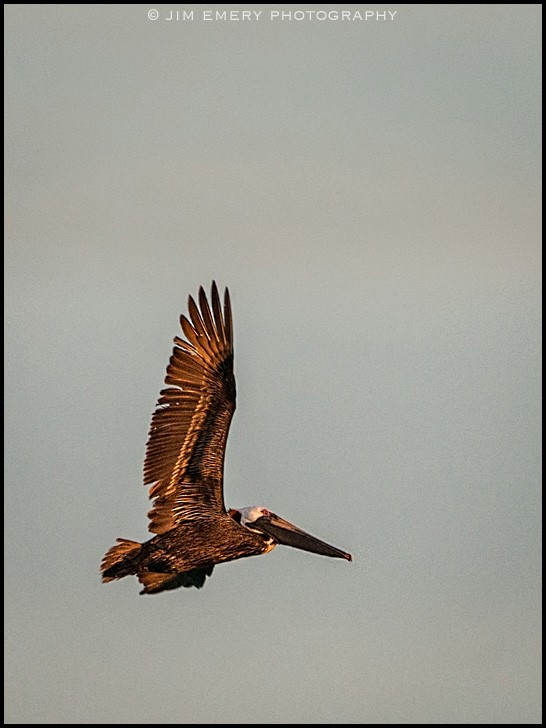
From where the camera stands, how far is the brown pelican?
1249 inches

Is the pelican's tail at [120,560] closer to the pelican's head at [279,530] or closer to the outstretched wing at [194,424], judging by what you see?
the outstretched wing at [194,424]

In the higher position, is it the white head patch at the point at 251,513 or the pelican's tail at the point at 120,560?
the white head patch at the point at 251,513

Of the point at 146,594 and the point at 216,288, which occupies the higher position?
the point at 216,288

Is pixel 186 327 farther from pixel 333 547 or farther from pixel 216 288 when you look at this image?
pixel 333 547

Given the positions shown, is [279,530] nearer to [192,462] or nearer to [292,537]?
[292,537]

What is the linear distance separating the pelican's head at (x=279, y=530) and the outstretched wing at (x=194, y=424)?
2.78ft

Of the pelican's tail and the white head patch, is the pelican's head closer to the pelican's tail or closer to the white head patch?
the white head patch

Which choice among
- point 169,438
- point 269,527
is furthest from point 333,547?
point 169,438

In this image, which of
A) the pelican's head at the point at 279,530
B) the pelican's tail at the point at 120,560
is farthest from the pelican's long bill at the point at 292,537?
the pelican's tail at the point at 120,560

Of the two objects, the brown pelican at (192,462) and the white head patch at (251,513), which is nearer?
the brown pelican at (192,462)

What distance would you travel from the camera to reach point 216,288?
31797 mm

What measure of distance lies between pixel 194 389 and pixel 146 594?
301cm

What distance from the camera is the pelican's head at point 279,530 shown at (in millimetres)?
32688

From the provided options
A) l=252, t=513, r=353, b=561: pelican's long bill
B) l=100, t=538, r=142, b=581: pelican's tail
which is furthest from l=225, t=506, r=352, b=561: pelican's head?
l=100, t=538, r=142, b=581: pelican's tail
